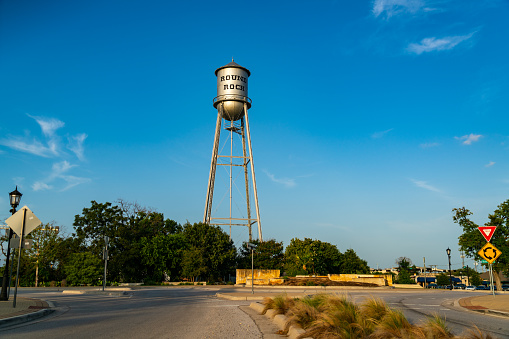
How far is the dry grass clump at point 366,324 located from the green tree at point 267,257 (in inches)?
1484

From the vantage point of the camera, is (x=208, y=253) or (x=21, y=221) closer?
(x=21, y=221)


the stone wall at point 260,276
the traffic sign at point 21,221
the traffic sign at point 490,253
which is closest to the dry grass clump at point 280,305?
the traffic sign at point 21,221

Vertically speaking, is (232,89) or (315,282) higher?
(232,89)

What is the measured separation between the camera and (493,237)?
39.9 metres

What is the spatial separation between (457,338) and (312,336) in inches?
97.5

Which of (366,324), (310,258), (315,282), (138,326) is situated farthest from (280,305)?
(310,258)

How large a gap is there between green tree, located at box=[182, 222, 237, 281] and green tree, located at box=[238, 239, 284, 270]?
240 centimetres

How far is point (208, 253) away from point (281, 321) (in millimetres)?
35419

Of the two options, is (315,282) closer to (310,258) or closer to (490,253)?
(310,258)

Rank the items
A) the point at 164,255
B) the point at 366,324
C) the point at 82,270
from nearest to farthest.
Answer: the point at 366,324 < the point at 82,270 < the point at 164,255

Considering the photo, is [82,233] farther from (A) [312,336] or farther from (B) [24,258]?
(A) [312,336]

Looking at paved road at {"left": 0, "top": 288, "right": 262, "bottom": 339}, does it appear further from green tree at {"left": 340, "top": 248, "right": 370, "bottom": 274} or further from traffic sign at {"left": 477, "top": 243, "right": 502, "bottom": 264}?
green tree at {"left": 340, "top": 248, "right": 370, "bottom": 274}

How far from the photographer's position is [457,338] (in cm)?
586

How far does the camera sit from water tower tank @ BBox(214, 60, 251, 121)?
158 ft
